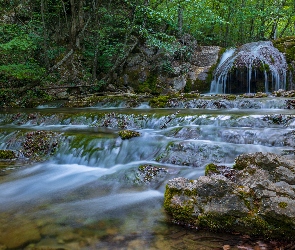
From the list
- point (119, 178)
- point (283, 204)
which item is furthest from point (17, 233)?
point (283, 204)

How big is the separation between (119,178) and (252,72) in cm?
1081

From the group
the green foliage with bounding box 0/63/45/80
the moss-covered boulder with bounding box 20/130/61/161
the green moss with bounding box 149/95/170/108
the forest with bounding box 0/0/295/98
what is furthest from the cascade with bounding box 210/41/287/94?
the moss-covered boulder with bounding box 20/130/61/161

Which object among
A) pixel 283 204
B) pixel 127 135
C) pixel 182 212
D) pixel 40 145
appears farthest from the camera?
pixel 40 145

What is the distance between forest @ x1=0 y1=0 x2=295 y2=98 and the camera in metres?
12.0

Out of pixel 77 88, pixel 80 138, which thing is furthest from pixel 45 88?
pixel 80 138

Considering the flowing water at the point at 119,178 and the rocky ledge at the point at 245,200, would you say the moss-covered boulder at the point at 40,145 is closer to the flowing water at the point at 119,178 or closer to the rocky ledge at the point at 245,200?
the flowing water at the point at 119,178

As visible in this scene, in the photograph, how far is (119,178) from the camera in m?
4.29

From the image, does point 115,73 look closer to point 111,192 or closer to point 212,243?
point 111,192

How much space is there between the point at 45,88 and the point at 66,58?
195 cm

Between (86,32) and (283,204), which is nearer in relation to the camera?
(283,204)

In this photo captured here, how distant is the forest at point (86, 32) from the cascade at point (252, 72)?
2.26 metres

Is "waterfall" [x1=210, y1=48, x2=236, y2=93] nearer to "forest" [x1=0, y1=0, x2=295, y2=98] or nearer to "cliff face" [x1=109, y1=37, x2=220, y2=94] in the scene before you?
"cliff face" [x1=109, y1=37, x2=220, y2=94]

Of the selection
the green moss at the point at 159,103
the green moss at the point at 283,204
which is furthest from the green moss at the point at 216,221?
the green moss at the point at 159,103

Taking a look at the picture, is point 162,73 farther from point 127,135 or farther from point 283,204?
point 283,204
